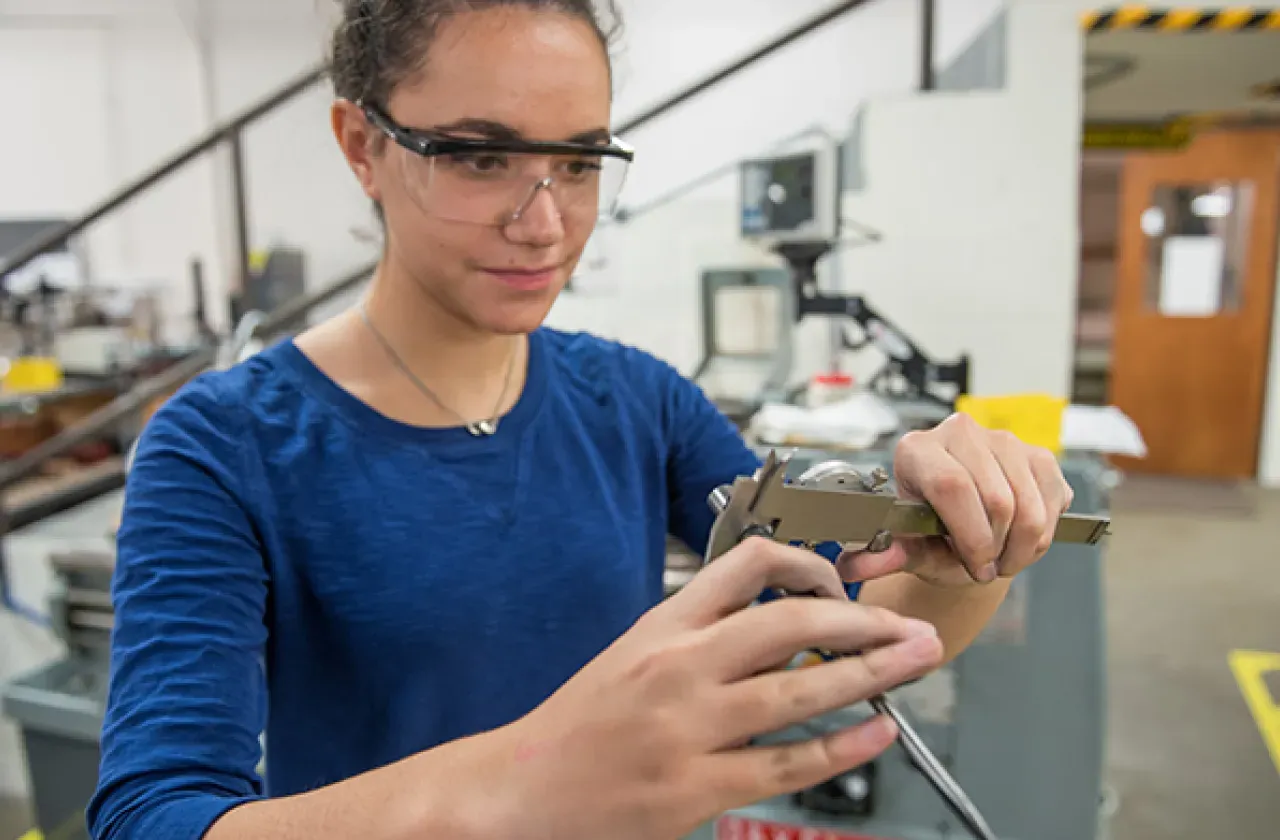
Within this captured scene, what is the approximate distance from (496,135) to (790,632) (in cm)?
37

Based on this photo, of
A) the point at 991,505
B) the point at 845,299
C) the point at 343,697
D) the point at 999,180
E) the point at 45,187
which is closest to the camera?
the point at 991,505

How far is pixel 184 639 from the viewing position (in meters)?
0.52

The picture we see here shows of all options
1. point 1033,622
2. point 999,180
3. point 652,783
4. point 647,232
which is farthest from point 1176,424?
point 652,783

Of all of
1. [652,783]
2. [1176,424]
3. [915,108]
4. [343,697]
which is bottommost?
[1176,424]

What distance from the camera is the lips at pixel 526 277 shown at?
60cm

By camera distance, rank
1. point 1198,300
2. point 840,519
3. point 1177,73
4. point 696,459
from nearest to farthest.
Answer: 1. point 840,519
2. point 696,459
3. point 1177,73
4. point 1198,300

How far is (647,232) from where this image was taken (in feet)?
7.38

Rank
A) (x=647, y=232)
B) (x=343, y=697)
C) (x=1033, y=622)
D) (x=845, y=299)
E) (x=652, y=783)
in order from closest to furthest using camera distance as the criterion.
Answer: (x=652, y=783) < (x=343, y=697) < (x=1033, y=622) < (x=845, y=299) < (x=647, y=232)

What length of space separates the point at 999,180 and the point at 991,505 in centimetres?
171

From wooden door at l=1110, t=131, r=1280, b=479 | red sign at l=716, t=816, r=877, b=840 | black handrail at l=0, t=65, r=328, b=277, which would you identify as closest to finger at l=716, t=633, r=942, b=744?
red sign at l=716, t=816, r=877, b=840

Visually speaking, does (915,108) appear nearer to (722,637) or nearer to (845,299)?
(845,299)

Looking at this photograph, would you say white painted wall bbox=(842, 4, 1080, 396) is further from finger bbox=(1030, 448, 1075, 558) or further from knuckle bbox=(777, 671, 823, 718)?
knuckle bbox=(777, 671, 823, 718)

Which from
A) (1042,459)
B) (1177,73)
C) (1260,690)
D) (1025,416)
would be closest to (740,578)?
(1042,459)

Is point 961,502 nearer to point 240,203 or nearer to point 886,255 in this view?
point 886,255
